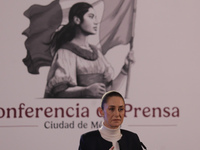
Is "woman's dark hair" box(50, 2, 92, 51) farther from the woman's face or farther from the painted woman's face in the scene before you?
the woman's face

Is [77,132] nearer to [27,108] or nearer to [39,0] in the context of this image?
[27,108]

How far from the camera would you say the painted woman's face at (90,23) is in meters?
4.29

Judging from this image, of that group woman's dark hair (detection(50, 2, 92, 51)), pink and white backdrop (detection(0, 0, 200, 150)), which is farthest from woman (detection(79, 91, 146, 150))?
woman's dark hair (detection(50, 2, 92, 51))

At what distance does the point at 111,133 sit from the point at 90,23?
2154mm

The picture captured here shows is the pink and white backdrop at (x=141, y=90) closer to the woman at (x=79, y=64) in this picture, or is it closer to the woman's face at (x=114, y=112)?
the woman at (x=79, y=64)

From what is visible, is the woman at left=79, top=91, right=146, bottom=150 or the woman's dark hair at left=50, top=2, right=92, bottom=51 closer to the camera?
the woman at left=79, top=91, right=146, bottom=150

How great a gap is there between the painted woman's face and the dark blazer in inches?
81.0

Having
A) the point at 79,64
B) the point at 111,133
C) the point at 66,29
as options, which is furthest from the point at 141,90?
the point at 111,133

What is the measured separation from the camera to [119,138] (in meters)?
2.31

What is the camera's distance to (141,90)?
4.29m

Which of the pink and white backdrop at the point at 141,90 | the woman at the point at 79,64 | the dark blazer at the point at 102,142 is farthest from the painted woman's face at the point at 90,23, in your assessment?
the dark blazer at the point at 102,142

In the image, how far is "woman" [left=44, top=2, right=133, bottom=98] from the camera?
4238 millimetres

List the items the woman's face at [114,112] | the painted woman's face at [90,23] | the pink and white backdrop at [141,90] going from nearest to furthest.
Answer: the woman's face at [114,112]
the pink and white backdrop at [141,90]
the painted woman's face at [90,23]

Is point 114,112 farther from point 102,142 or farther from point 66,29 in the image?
point 66,29
